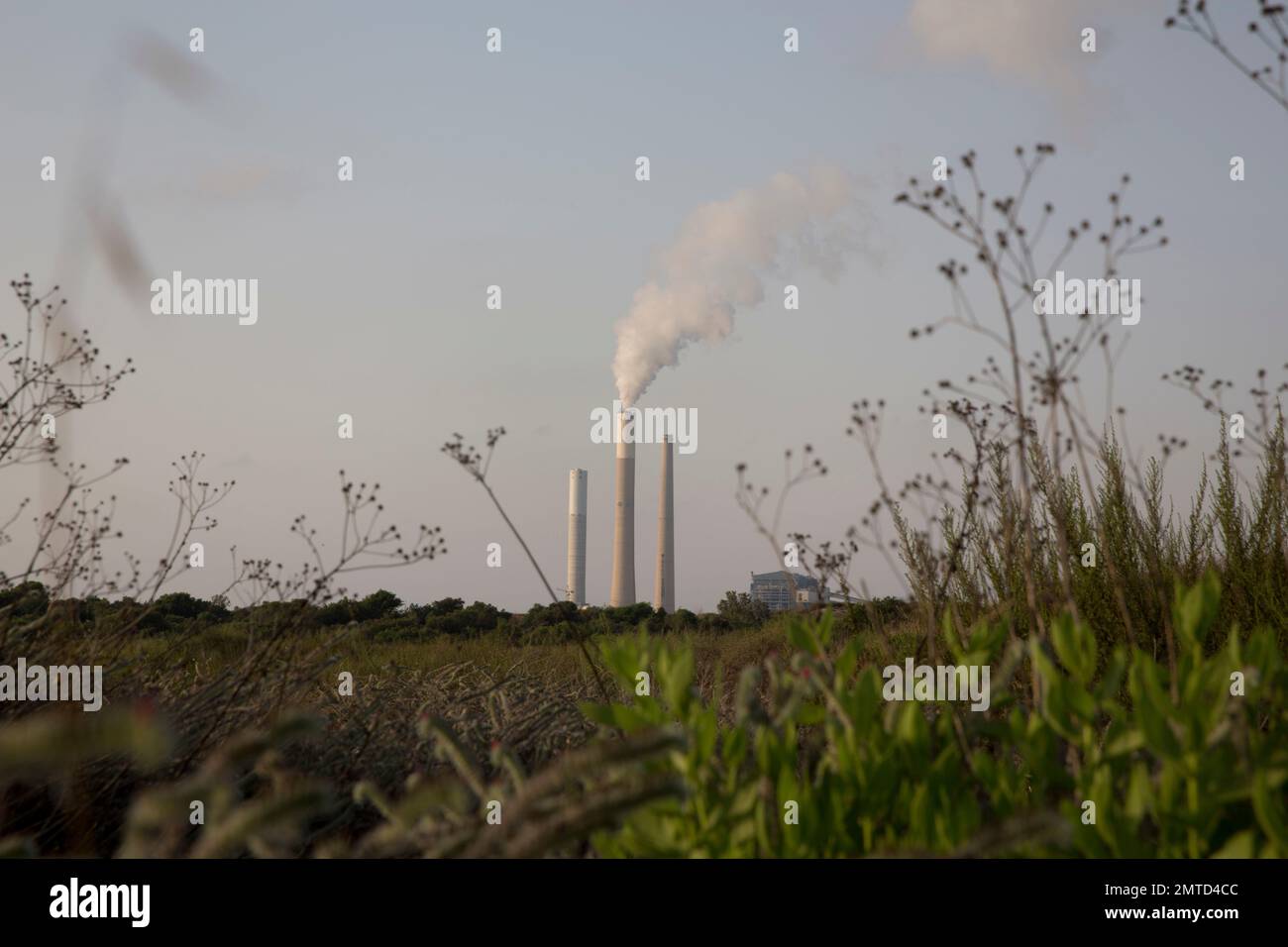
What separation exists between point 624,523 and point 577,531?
9100mm

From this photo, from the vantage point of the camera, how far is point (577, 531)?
56.5m

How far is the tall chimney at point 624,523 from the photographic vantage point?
47.6 meters

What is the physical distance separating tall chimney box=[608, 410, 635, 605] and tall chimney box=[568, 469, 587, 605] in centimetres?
748

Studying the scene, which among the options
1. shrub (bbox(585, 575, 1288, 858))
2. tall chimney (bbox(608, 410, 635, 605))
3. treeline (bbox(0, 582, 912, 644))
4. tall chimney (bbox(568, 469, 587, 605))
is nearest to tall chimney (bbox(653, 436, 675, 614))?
tall chimney (bbox(608, 410, 635, 605))

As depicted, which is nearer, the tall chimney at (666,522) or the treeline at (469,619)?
the treeline at (469,619)

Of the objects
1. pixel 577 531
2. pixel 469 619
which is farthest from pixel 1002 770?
pixel 577 531

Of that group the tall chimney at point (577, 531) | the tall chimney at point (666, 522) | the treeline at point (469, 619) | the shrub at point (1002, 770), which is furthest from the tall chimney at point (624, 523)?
the shrub at point (1002, 770)

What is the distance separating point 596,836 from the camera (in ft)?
6.61

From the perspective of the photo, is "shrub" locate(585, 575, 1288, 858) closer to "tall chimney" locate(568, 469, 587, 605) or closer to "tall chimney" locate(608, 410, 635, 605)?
"tall chimney" locate(608, 410, 635, 605)

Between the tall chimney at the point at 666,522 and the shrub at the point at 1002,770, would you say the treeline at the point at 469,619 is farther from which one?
the tall chimney at the point at 666,522

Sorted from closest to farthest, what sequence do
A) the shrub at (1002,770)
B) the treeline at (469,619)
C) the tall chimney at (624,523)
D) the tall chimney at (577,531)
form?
the shrub at (1002,770) → the treeline at (469,619) → the tall chimney at (624,523) → the tall chimney at (577,531)

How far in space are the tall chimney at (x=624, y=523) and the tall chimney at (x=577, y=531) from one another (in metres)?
7.48
